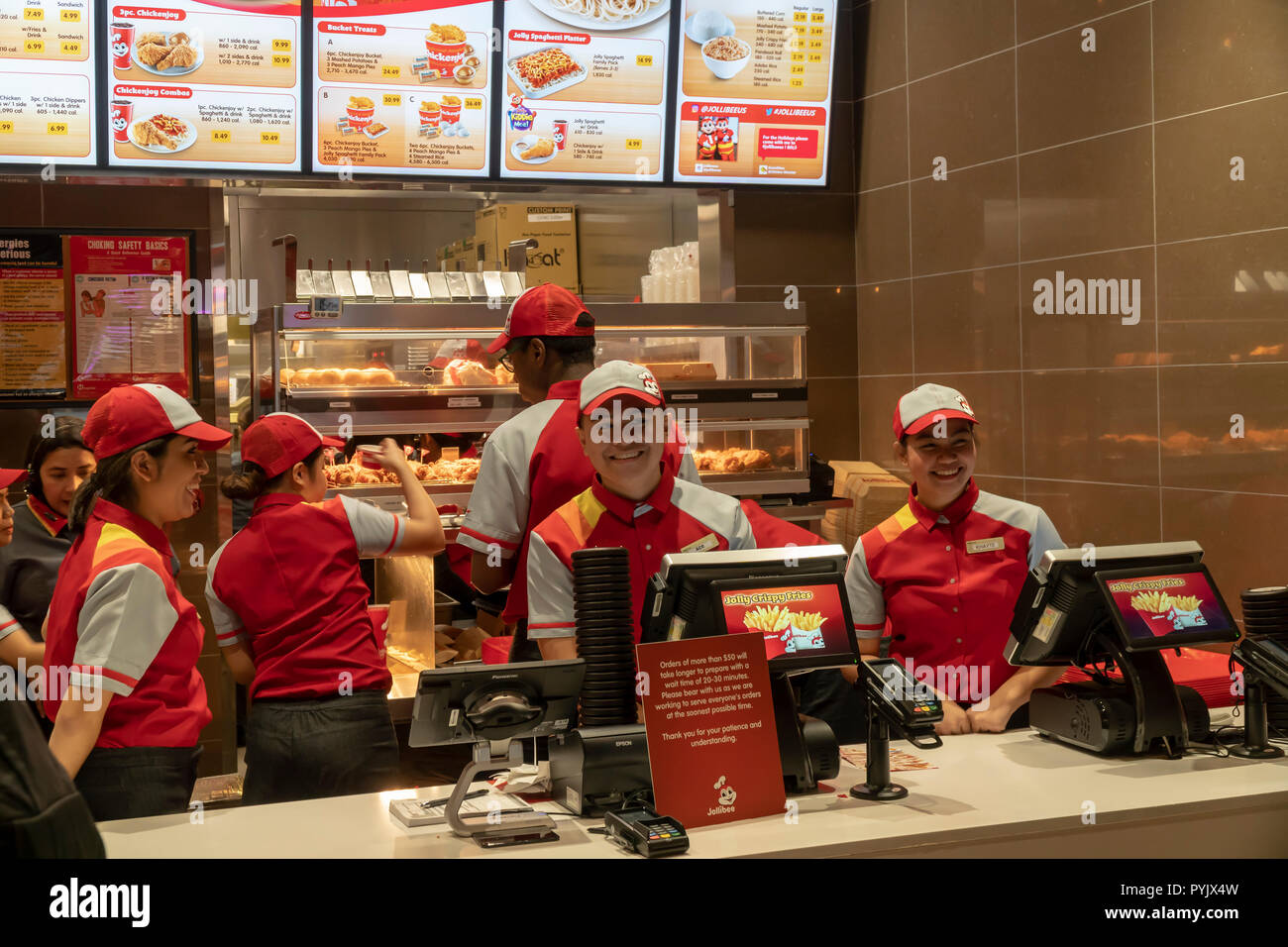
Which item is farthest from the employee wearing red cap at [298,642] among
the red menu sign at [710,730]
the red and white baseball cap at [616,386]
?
the red menu sign at [710,730]

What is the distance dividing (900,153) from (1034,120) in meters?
0.96

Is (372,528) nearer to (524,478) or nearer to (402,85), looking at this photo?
(524,478)

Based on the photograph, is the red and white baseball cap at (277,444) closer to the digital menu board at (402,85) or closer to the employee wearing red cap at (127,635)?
the employee wearing red cap at (127,635)

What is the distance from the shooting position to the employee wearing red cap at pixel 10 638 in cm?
305

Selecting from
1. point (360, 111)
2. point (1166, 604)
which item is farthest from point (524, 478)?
point (360, 111)

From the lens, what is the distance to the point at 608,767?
2197 millimetres

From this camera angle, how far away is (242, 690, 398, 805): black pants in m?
2.94

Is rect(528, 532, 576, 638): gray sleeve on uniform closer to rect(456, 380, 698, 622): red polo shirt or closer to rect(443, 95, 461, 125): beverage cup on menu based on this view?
rect(456, 380, 698, 622): red polo shirt

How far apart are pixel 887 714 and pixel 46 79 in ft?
12.5

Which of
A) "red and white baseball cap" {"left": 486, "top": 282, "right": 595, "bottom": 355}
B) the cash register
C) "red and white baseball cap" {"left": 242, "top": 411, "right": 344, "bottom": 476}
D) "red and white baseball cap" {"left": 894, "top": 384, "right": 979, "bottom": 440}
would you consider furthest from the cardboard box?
the cash register

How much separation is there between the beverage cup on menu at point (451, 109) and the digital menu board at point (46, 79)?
1.27 m
